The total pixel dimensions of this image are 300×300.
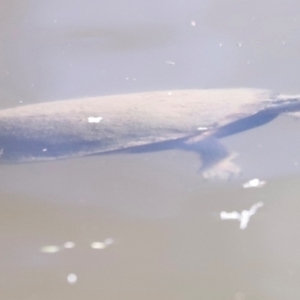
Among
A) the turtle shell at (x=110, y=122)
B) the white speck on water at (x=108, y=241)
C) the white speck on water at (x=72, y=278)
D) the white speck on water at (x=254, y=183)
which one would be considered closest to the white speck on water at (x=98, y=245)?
the white speck on water at (x=108, y=241)

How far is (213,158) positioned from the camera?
246 centimetres

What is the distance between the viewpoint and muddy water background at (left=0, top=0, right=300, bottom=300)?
2020 mm

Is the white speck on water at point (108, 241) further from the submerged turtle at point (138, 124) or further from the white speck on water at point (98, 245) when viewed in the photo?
the submerged turtle at point (138, 124)

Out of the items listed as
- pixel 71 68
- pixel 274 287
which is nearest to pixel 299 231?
pixel 274 287

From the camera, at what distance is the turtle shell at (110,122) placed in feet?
8.06

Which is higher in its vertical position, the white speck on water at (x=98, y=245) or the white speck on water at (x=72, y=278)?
the white speck on water at (x=98, y=245)

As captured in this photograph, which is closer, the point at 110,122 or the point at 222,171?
the point at 222,171

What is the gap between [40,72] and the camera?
2.88 metres

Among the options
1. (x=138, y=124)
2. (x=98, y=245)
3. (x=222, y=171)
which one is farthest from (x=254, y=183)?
(x=98, y=245)

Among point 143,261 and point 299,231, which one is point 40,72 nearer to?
point 143,261

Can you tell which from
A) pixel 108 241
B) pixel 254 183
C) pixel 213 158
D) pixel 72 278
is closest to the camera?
pixel 72 278

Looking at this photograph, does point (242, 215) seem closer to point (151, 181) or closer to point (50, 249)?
point (151, 181)

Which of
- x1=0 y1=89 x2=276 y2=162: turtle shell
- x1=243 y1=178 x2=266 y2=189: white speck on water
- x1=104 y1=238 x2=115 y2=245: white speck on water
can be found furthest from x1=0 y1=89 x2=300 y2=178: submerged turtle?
x1=104 y1=238 x2=115 y2=245: white speck on water

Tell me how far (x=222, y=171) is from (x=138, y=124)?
19.1 inches
